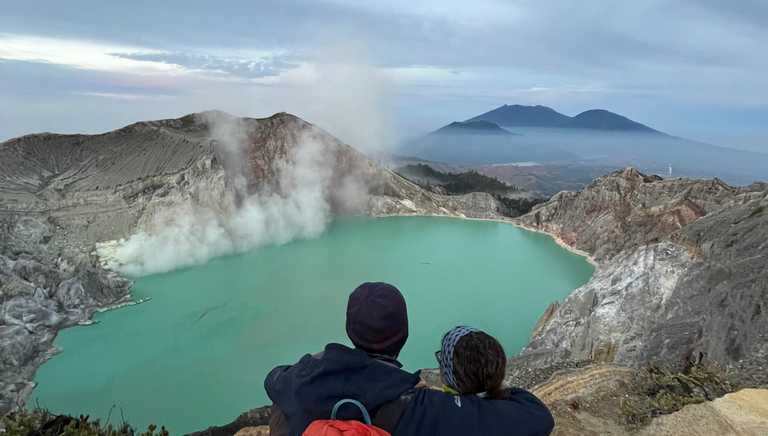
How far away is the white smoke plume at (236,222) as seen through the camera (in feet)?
98.1

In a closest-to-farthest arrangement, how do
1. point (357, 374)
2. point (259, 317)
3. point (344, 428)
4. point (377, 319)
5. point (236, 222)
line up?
point (344, 428) → point (357, 374) → point (377, 319) → point (259, 317) → point (236, 222)

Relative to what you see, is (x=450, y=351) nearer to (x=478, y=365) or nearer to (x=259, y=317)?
(x=478, y=365)

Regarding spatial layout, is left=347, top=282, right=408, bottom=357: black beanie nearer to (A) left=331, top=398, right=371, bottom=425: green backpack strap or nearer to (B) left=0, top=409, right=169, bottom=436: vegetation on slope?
(A) left=331, top=398, right=371, bottom=425: green backpack strap

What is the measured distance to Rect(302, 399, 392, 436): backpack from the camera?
199cm

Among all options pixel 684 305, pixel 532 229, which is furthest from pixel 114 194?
pixel 684 305

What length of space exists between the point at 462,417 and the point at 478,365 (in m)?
0.26

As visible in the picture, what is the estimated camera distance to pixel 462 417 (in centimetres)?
219

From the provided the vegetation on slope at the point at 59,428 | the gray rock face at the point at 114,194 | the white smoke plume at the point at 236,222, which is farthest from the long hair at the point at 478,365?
the white smoke plume at the point at 236,222

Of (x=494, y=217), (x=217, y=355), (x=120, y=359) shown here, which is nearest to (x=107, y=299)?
(x=120, y=359)

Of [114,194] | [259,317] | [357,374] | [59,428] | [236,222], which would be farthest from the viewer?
[236,222]

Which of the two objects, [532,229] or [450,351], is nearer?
[450,351]

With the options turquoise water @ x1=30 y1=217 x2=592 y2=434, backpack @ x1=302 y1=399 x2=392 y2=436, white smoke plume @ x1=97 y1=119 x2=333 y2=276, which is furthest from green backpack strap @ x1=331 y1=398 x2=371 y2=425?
white smoke plume @ x1=97 y1=119 x2=333 y2=276

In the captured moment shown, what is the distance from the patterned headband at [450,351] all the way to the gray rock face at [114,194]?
45.8 feet

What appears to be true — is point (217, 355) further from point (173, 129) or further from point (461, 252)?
point (173, 129)
